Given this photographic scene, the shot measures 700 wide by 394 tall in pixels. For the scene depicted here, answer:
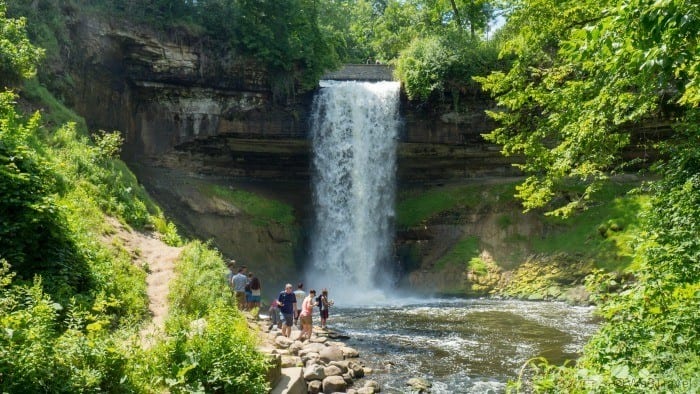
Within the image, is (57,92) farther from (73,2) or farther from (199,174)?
(199,174)

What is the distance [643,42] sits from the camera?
5594 millimetres

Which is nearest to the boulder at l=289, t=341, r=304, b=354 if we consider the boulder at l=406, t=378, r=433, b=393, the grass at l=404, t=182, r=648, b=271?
the boulder at l=406, t=378, r=433, b=393

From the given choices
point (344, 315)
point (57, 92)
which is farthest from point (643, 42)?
point (57, 92)

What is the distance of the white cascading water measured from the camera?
30.7m

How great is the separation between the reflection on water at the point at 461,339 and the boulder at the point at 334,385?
0.92m

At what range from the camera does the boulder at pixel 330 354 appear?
12828mm

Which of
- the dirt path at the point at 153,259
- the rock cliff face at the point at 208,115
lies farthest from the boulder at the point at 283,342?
the rock cliff face at the point at 208,115

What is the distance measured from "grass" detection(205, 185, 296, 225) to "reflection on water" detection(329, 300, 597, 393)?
9.34 metres

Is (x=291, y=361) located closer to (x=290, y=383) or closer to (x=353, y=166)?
(x=290, y=383)

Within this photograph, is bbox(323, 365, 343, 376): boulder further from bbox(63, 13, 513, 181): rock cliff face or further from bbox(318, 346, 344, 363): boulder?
bbox(63, 13, 513, 181): rock cliff face

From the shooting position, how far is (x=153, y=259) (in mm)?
14844

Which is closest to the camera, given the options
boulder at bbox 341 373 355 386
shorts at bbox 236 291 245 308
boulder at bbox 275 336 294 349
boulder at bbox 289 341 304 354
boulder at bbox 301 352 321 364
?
boulder at bbox 341 373 355 386

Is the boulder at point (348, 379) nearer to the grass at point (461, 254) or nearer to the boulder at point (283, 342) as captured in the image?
the boulder at point (283, 342)

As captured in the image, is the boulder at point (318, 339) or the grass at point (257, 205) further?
the grass at point (257, 205)
